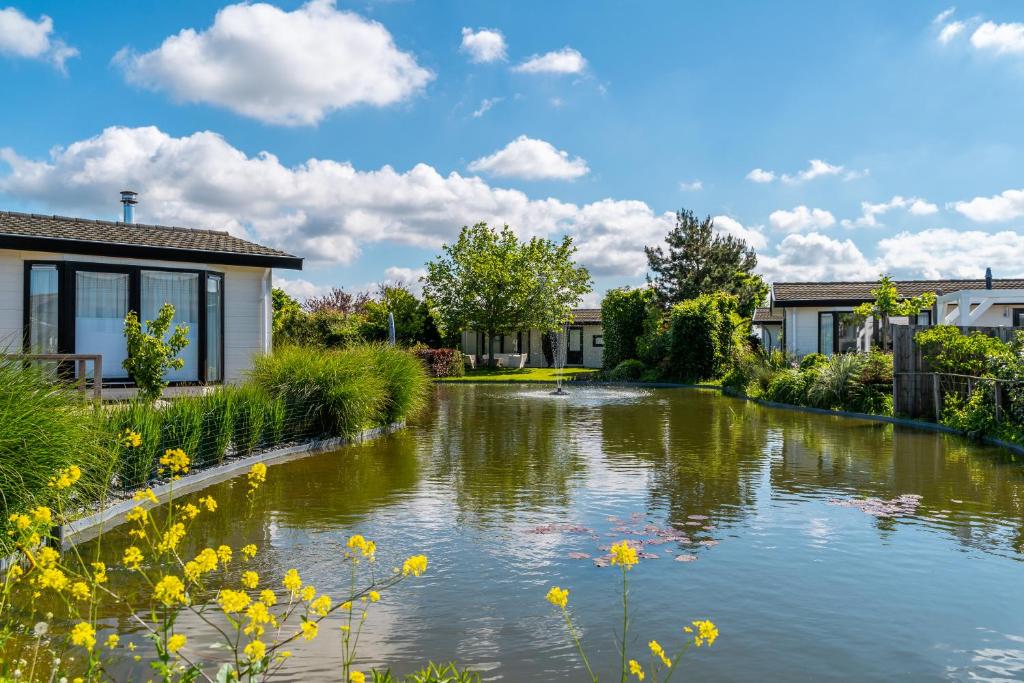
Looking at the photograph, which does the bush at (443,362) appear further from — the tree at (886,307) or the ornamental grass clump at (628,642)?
the ornamental grass clump at (628,642)

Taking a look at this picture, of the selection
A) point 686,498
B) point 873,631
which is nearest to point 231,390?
point 686,498

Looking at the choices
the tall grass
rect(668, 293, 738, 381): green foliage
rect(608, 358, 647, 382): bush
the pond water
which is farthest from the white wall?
rect(608, 358, 647, 382): bush

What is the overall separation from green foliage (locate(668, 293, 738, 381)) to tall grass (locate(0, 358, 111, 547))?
86.2 ft

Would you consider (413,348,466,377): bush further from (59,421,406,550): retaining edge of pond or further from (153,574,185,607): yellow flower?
(153,574,185,607): yellow flower

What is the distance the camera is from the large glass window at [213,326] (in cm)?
1620

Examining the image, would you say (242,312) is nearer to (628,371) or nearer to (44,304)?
(44,304)

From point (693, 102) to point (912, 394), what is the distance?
775 cm

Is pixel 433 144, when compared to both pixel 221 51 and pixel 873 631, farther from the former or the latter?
pixel 873 631

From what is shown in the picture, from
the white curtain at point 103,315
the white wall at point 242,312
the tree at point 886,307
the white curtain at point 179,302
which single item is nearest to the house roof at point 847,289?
the tree at point 886,307

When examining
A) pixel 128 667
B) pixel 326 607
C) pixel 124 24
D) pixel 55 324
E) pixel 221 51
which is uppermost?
pixel 124 24

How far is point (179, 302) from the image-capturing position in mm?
15828

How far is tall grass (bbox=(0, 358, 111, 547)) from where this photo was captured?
553 cm

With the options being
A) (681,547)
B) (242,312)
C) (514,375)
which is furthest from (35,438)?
(514,375)

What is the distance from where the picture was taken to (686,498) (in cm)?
845
